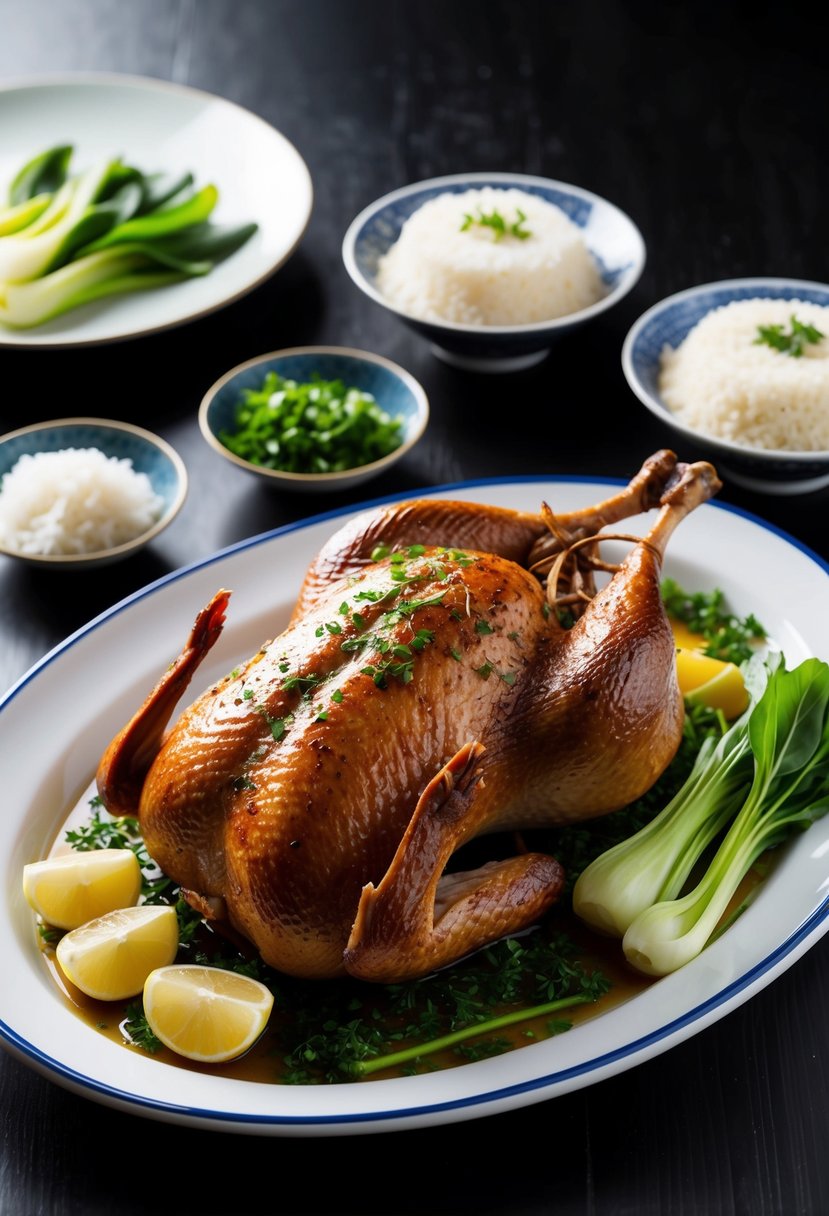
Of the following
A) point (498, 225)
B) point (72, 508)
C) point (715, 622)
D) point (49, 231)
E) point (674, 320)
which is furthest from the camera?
point (49, 231)

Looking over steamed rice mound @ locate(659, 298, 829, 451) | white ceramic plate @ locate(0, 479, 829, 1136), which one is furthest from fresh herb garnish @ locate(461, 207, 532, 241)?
white ceramic plate @ locate(0, 479, 829, 1136)

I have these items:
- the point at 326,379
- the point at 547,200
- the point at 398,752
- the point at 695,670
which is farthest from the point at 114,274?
the point at 398,752

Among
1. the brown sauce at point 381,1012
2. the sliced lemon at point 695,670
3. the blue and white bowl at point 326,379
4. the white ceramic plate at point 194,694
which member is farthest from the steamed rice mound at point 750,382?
the brown sauce at point 381,1012

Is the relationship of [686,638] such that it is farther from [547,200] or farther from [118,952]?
[547,200]

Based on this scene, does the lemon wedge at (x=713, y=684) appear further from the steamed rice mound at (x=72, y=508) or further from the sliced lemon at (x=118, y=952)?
the steamed rice mound at (x=72, y=508)

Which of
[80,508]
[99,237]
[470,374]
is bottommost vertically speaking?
[470,374]

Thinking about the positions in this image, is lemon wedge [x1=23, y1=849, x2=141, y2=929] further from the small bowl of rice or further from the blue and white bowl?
the blue and white bowl
